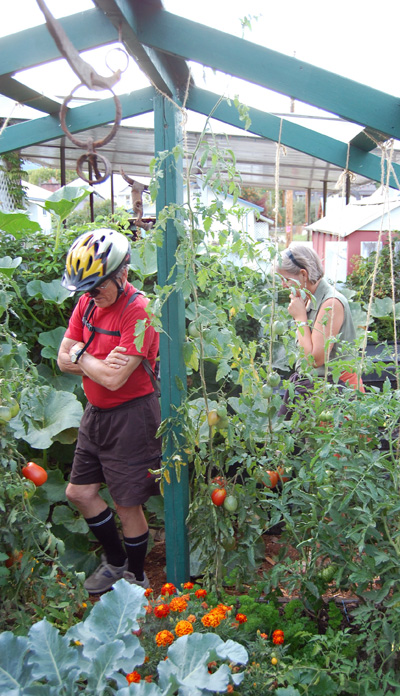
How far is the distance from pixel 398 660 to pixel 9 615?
1.19 meters

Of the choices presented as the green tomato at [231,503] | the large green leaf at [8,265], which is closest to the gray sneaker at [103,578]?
the green tomato at [231,503]

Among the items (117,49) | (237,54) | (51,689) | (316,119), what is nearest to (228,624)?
(51,689)

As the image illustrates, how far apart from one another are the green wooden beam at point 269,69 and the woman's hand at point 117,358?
1102 mm

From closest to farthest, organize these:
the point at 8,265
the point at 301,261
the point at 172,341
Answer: the point at 172,341 < the point at 301,261 < the point at 8,265

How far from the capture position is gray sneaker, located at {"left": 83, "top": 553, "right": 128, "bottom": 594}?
109 inches

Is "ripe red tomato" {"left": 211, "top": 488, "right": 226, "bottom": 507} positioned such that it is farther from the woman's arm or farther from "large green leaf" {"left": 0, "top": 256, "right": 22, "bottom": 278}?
"large green leaf" {"left": 0, "top": 256, "right": 22, "bottom": 278}

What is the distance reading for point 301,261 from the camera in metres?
2.93

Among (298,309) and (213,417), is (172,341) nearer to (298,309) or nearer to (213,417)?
(213,417)

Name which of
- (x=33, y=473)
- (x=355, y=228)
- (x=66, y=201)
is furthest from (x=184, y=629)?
(x=355, y=228)

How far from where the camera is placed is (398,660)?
173 cm

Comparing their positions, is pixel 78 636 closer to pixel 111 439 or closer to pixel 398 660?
pixel 398 660

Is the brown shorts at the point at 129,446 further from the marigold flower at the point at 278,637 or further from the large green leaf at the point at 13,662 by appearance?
the large green leaf at the point at 13,662

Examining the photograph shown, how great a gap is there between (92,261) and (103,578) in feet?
4.92

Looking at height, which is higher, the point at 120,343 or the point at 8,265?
the point at 8,265
